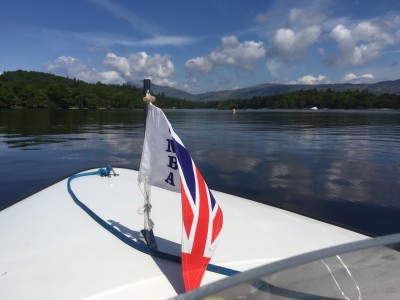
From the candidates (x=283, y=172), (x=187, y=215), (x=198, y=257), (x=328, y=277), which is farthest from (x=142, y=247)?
(x=283, y=172)

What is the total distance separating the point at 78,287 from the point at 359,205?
784 centimetres

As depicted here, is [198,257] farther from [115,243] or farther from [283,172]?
[283,172]

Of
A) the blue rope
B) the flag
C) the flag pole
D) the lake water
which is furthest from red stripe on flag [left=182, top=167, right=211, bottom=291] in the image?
the lake water

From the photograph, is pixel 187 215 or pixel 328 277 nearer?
pixel 328 277

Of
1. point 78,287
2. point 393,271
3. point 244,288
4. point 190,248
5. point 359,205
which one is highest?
point 244,288

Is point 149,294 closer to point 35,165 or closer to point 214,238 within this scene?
point 214,238

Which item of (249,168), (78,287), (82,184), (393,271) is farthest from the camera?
(249,168)

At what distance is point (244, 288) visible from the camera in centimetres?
144

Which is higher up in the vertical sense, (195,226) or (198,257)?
(195,226)

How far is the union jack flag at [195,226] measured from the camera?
2518 millimetres

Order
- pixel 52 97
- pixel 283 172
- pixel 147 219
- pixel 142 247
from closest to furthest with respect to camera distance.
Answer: pixel 142 247 → pixel 147 219 → pixel 283 172 → pixel 52 97

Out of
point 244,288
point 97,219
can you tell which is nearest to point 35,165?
point 97,219

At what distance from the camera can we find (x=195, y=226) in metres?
2.53

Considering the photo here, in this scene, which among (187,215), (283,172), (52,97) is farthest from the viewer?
(52,97)
